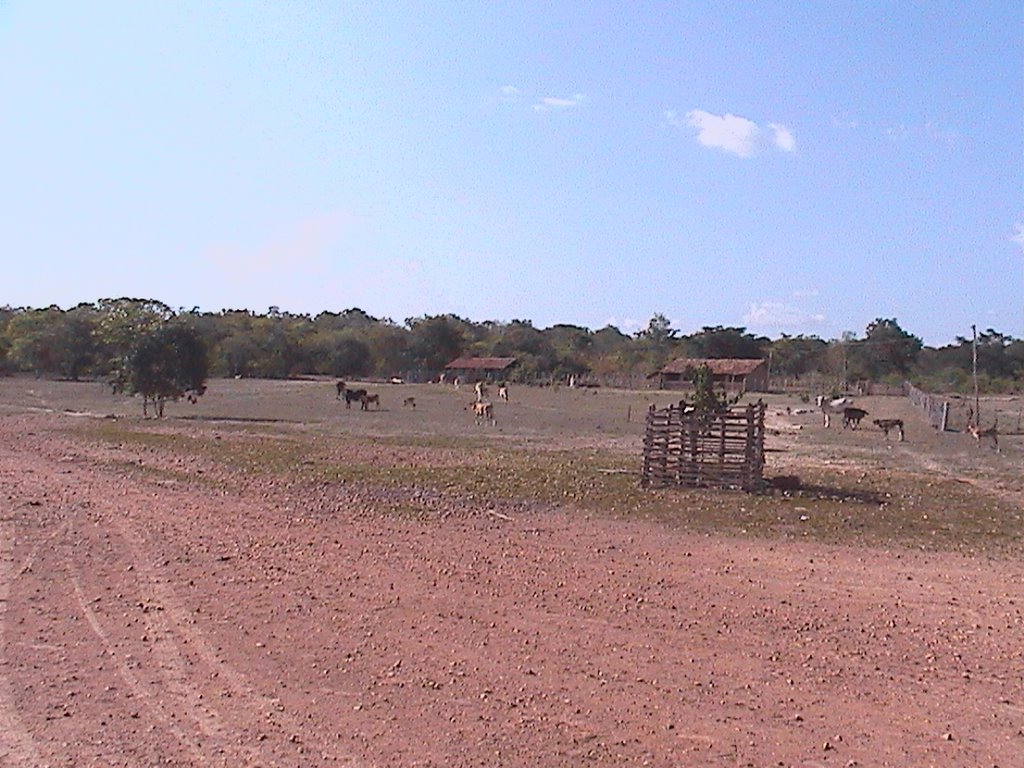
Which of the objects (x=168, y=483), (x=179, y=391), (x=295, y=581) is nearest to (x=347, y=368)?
(x=179, y=391)

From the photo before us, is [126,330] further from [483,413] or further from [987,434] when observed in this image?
[987,434]

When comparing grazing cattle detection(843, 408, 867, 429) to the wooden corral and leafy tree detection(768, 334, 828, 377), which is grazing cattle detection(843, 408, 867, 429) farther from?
leafy tree detection(768, 334, 828, 377)

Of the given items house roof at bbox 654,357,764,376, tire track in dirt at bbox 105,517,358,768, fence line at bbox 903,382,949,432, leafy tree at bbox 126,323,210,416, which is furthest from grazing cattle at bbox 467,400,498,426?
house roof at bbox 654,357,764,376

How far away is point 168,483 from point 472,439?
16.6 metres

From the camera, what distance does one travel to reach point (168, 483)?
20312mm

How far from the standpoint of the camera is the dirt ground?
21.9 feet

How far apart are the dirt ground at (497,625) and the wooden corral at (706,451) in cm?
77

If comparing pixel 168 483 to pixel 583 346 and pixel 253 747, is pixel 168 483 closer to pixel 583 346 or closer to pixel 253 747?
pixel 253 747

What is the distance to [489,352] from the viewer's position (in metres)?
134

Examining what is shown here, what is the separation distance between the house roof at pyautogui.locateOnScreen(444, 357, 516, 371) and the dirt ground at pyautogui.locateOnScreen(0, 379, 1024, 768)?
9343 cm

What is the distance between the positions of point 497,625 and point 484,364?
10639 cm

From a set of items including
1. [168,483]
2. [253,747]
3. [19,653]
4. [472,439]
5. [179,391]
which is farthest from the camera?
[179,391]

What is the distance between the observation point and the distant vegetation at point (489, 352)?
109m

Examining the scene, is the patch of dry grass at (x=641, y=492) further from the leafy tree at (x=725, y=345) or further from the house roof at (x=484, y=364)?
the leafy tree at (x=725, y=345)
